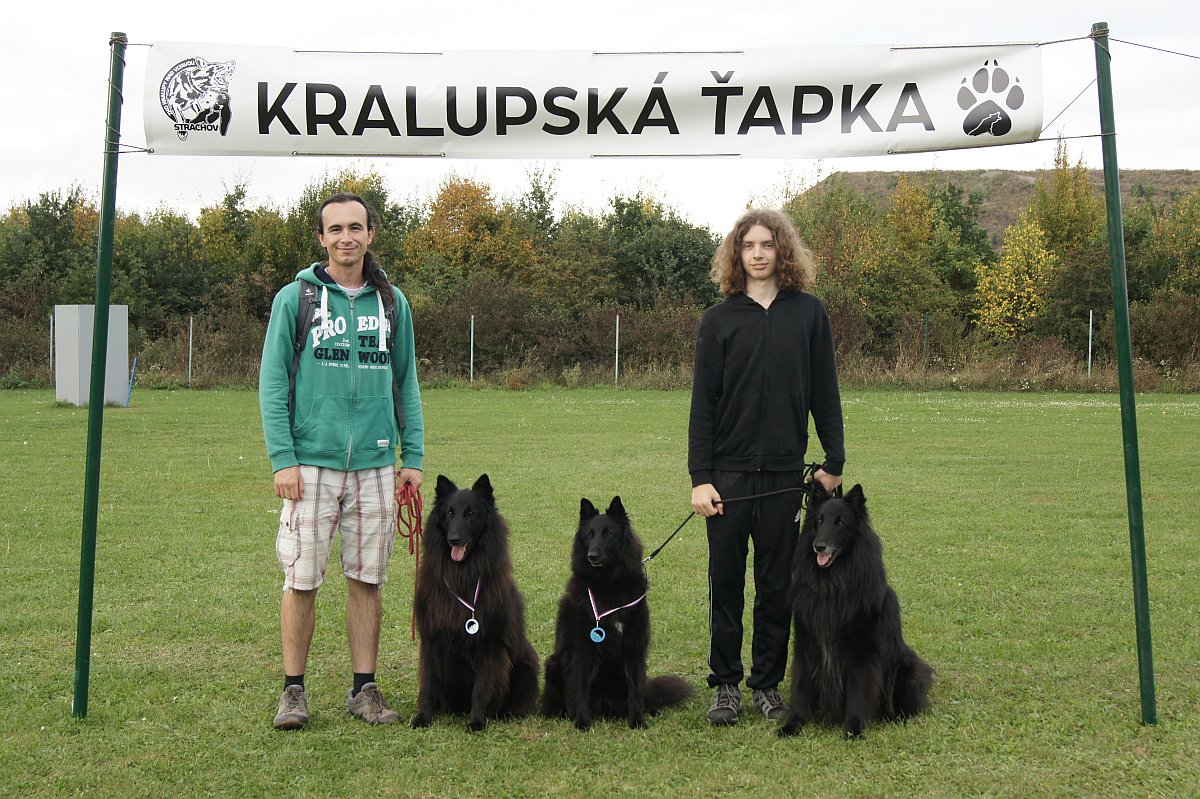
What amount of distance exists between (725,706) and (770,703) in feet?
0.68

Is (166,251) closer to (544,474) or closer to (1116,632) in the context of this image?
(544,474)

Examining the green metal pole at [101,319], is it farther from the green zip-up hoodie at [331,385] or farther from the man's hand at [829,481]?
the man's hand at [829,481]

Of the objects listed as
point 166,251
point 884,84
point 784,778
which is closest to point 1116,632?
point 784,778

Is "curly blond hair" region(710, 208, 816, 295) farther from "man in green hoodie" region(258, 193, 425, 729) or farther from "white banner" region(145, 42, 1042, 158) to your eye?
"man in green hoodie" region(258, 193, 425, 729)

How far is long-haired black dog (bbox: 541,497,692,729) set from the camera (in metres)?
4.35

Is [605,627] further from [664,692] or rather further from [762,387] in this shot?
[762,387]

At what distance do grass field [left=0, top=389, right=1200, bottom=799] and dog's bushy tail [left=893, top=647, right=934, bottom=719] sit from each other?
4.0 inches

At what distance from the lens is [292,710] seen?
4.26 meters

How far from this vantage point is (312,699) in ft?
15.2

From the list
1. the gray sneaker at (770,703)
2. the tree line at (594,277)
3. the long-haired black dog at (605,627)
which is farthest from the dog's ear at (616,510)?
the tree line at (594,277)

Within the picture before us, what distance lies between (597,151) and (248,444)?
37.4 ft

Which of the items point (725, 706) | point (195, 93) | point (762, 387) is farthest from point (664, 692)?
point (195, 93)

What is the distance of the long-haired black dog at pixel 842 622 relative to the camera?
4113 mm

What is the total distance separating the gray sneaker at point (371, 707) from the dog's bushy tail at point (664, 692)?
110cm
